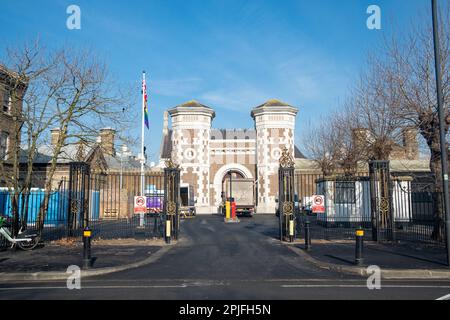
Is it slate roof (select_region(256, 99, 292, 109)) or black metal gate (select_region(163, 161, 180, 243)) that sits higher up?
slate roof (select_region(256, 99, 292, 109))

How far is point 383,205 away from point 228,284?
1026 cm

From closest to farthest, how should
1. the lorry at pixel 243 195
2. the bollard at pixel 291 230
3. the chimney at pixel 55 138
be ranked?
the bollard at pixel 291 230 < the chimney at pixel 55 138 < the lorry at pixel 243 195

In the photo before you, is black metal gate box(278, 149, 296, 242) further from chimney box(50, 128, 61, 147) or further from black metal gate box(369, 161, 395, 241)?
chimney box(50, 128, 61, 147)

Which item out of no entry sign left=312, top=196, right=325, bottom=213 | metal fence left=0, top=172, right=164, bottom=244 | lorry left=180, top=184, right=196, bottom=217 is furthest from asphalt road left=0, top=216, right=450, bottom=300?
lorry left=180, top=184, right=196, bottom=217

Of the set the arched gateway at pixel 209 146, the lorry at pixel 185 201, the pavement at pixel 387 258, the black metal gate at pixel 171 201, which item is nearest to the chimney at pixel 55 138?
the black metal gate at pixel 171 201

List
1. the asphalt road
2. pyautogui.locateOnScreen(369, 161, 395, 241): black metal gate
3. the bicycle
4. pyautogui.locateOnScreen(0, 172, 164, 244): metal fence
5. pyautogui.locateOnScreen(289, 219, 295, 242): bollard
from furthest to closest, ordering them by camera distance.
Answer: pyautogui.locateOnScreen(0, 172, 164, 244): metal fence
pyautogui.locateOnScreen(289, 219, 295, 242): bollard
pyautogui.locateOnScreen(369, 161, 395, 241): black metal gate
the bicycle
the asphalt road

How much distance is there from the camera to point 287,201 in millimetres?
16938

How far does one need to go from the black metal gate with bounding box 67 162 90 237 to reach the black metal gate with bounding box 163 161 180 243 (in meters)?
3.49

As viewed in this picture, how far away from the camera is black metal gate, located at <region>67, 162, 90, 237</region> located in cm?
1611

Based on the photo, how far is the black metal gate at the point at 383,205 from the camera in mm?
15797

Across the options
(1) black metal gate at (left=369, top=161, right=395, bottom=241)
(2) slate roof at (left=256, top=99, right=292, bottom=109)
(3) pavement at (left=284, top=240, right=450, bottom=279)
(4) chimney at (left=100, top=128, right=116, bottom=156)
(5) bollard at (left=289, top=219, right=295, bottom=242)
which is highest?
(2) slate roof at (left=256, top=99, right=292, bottom=109)

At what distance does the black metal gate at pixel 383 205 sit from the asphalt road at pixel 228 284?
5492 millimetres

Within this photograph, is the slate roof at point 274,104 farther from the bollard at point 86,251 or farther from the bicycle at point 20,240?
the bollard at point 86,251
